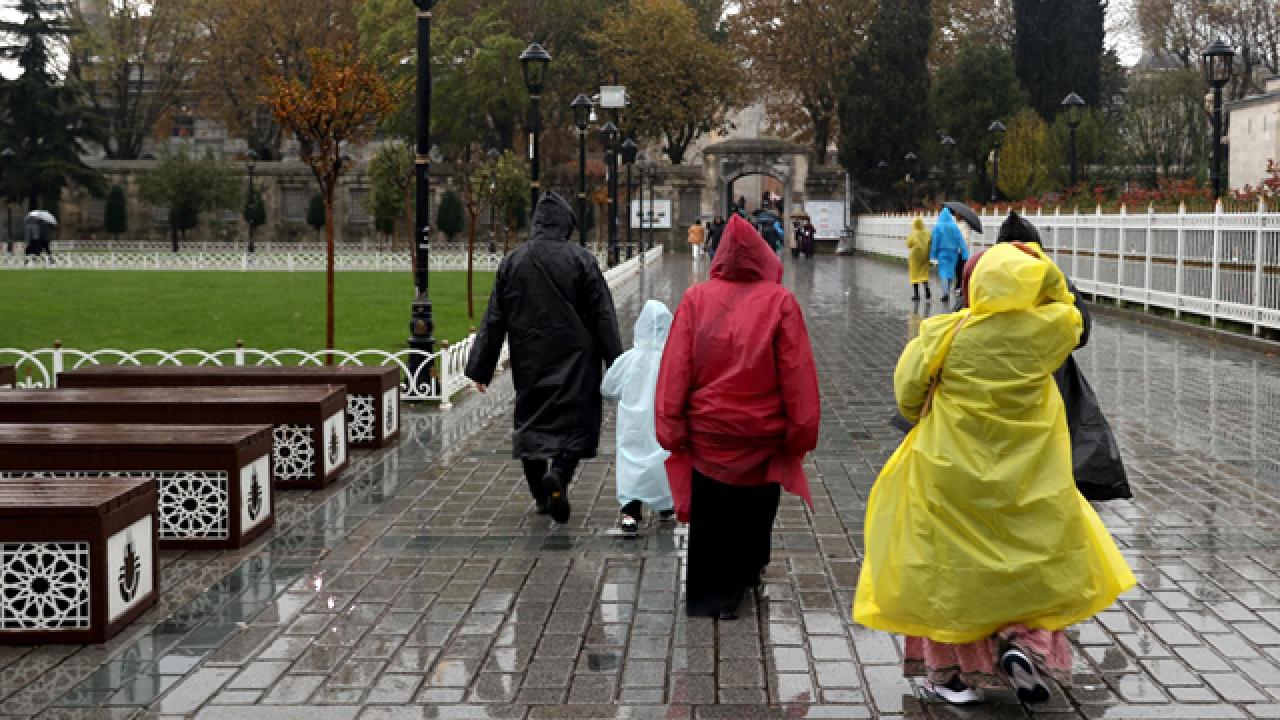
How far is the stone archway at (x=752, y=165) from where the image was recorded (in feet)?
198

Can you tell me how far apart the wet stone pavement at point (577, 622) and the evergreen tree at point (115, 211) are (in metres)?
58.5

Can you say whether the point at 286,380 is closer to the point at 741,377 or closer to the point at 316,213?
the point at 741,377

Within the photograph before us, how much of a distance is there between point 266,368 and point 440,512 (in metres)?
2.79

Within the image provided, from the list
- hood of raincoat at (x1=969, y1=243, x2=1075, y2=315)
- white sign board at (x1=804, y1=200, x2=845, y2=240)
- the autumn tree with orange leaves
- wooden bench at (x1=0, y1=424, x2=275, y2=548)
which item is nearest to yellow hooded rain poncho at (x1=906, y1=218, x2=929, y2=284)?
the autumn tree with orange leaves

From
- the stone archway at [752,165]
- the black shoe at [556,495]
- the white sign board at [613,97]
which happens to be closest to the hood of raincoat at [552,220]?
the black shoe at [556,495]

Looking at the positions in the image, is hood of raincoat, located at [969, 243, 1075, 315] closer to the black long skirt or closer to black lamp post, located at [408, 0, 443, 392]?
the black long skirt

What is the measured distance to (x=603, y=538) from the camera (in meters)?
7.16

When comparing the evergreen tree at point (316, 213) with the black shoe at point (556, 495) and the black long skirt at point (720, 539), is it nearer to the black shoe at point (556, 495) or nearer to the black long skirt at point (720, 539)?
the black shoe at point (556, 495)

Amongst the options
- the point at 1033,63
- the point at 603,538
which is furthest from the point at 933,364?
the point at 1033,63

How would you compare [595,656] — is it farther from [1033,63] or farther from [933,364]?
[1033,63]

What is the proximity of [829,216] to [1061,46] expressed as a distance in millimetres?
11366

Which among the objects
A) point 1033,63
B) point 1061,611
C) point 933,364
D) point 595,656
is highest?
point 1033,63

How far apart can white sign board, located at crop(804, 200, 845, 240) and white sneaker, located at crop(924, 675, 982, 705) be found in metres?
53.6

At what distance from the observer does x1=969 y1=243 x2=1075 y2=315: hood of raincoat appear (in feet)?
14.5
